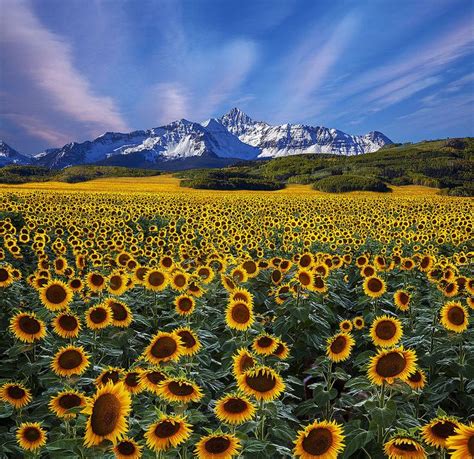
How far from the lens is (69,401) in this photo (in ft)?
12.1

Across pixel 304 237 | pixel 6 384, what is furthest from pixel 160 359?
pixel 304 237

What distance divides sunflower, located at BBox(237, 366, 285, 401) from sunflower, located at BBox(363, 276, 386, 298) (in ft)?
14.9

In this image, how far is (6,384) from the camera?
4.21 m

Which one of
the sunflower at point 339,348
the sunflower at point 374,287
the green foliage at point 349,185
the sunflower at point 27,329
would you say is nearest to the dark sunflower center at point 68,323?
the sunflower at point 27,329

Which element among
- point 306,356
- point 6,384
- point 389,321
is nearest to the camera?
point 6,384

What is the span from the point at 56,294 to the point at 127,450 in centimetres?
383

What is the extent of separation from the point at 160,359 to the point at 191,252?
7.80 metres

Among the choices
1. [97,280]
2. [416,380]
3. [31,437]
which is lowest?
[31,437]

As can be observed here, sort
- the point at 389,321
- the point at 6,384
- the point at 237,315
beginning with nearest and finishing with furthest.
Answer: the point at 6,384 → the point at 389,321 → the point at 237,315

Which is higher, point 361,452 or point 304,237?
point 304,237

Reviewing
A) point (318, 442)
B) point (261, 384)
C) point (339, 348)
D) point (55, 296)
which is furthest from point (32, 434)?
point (339, 348)

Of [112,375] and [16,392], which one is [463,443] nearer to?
[112,375]

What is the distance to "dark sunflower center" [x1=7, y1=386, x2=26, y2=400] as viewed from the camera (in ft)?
13.6

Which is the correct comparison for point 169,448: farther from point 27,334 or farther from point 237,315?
point 27,334
